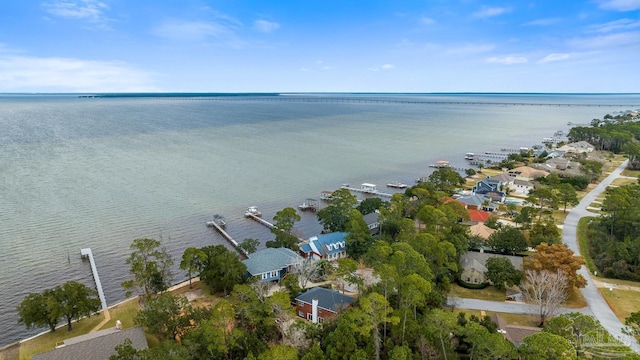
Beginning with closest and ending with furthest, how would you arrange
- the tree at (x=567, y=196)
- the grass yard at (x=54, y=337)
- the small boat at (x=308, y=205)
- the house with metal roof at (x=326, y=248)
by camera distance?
the grass yard at (x=54, y=337), the house with metal roof at (x=326, y=248), the tree at (x=567, y=196), the small boat at (x=308, y=205)

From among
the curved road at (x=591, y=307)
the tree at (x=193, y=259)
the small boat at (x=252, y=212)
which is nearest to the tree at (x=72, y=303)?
the tree at (x=193, y=259)

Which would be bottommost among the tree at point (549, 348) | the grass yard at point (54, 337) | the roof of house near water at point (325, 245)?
the grass yard at point (54, 337)

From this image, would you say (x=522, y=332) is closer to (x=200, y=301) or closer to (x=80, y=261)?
(x=200, y=301)

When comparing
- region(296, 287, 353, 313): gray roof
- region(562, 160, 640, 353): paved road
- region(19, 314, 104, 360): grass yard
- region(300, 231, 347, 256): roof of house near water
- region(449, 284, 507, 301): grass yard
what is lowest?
region(19, 314, 104, 360): grass yard

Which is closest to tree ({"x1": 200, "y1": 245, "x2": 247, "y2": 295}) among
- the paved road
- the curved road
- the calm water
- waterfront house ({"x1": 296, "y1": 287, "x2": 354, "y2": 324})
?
the calm water

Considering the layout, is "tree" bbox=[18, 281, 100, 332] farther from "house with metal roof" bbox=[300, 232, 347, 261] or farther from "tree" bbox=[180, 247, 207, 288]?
"house with metal roof" bbox=[300, 232, 347, 261]

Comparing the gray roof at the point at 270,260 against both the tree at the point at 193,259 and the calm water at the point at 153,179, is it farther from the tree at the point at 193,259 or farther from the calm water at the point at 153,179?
the calm water at the point at 153,179

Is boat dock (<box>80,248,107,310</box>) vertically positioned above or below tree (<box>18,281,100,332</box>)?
below
